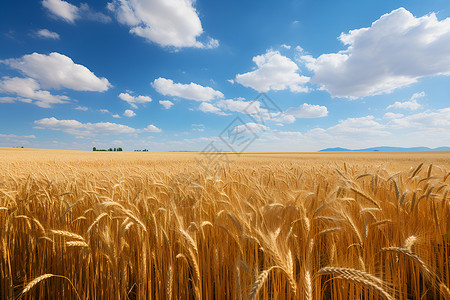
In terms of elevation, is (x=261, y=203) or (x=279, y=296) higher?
(x=261, y=203)

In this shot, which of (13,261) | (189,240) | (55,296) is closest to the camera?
(189,240)

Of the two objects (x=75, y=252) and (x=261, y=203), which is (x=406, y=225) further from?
(x=75, y=252)

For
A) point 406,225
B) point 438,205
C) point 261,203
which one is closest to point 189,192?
point 261,203

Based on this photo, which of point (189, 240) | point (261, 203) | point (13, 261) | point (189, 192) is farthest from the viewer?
point (189, 192)

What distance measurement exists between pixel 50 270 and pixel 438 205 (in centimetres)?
348

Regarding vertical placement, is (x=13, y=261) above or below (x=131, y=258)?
below

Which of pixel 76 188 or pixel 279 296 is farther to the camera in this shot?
pixel 76 188

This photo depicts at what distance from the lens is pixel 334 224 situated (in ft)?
5.36

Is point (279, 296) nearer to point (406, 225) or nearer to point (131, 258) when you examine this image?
point (131, 258)

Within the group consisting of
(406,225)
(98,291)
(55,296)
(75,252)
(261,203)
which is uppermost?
(261,203)

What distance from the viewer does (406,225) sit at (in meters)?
1.77

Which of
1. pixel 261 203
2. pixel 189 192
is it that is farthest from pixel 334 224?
pixel 189 192

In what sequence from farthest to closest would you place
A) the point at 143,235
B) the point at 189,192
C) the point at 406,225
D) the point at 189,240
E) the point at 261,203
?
the point at 189,192, the point at 261,203, the point at 406,225, the point at 143,235, the point at 189,240

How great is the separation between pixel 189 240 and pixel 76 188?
2.18 m
